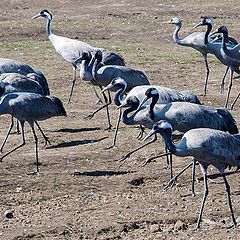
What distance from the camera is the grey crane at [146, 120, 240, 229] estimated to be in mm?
10445

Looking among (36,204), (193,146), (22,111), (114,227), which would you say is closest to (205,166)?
(193,146)

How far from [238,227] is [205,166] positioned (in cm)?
83

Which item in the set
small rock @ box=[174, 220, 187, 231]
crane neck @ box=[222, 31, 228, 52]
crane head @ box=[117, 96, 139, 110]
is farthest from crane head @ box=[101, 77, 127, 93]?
small rock @ box=[174, 220, 187, 231]

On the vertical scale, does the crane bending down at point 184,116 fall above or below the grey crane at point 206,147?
below

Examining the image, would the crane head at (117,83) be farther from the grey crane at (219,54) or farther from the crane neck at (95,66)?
the grey crane at (219,54)

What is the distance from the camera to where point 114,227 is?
10.4 meters

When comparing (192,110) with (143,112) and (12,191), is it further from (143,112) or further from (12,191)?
(12,191)

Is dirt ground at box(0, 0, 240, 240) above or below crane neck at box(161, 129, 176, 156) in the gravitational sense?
below

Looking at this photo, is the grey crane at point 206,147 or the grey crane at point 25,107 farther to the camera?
the grey crane at point 25,107

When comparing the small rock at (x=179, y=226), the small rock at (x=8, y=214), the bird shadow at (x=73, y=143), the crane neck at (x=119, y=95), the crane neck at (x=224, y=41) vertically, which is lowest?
the bird shadow at (x=73, y=143)

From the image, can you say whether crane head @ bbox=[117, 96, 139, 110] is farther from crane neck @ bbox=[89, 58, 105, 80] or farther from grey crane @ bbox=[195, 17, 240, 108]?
grey crane @ bbox=[195, 17, 240, 108]

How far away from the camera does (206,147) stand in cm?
1043

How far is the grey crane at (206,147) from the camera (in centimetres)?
1045

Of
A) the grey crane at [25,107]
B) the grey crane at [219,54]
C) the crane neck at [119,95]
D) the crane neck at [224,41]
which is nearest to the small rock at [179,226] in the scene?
the grey crane at [25,107]
